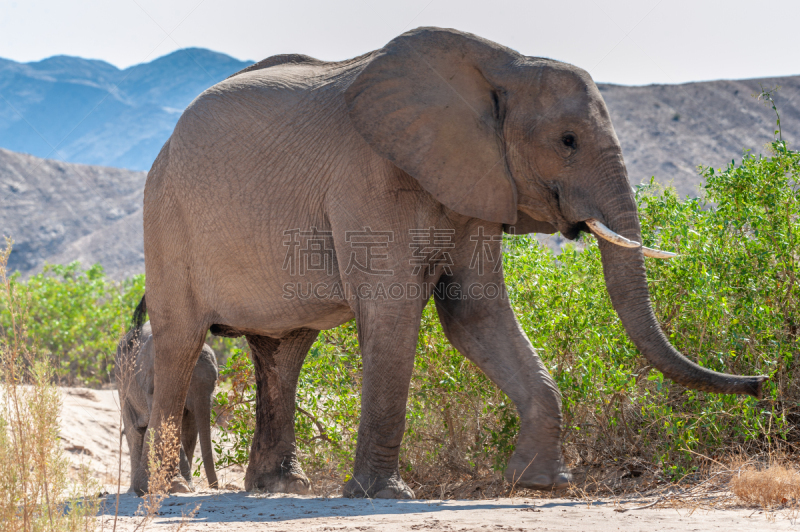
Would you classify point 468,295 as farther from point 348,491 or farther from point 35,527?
point 35,527

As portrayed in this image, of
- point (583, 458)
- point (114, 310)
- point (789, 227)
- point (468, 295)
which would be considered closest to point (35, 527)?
point (468, 295)

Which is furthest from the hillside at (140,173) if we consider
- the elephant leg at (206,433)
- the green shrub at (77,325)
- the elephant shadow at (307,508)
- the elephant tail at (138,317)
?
the elephant shadow at (307,508)

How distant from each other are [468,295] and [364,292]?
0.90m

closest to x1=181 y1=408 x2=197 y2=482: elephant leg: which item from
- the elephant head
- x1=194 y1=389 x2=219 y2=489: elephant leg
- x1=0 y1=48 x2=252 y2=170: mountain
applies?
x1=194 y1=389 x2=219 y2=489: elephant leg

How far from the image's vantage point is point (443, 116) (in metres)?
5.08

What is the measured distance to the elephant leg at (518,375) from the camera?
486 cm

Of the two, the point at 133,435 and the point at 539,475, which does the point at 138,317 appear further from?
the point at 539,475

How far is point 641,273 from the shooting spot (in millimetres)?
4773

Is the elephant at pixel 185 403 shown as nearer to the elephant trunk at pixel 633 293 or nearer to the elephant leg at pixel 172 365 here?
the elephant leg at pixel 172 365

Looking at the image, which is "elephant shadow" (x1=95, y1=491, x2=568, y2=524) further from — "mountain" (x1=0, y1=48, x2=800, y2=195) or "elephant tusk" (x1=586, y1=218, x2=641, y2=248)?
"mountain" (x1=0, y1=48, x2=800, y2=195)

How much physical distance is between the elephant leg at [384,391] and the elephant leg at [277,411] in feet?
5.82

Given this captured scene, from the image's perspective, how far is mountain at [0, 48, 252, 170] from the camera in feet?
361

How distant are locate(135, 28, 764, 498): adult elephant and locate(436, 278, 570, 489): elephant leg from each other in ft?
0.04

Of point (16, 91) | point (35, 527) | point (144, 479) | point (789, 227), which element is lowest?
point (144, 479)
